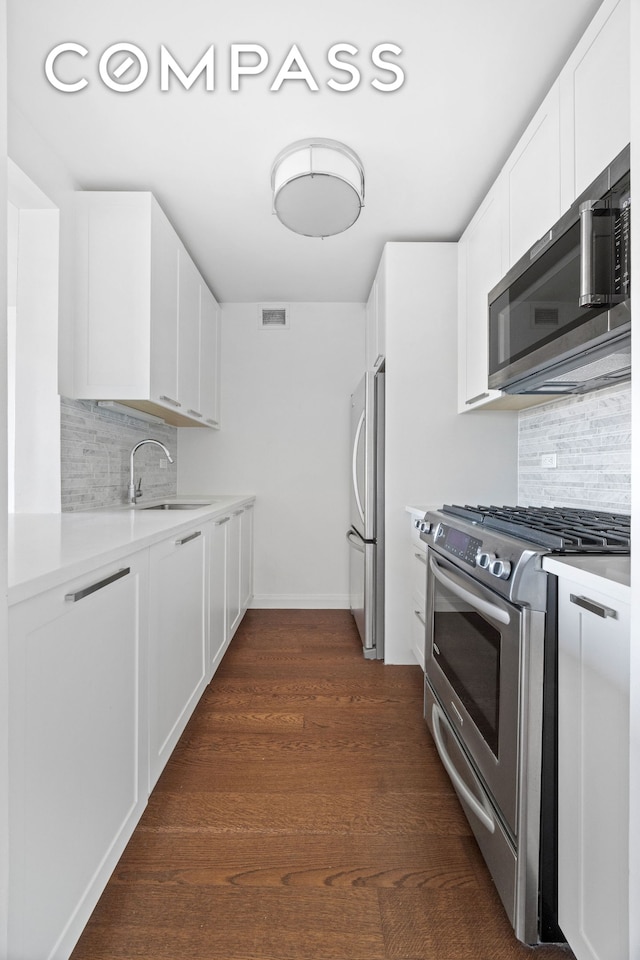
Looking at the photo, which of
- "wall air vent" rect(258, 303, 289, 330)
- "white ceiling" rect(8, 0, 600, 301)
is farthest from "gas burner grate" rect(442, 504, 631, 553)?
"wall air vent" rect(258, 303, 289, 330)

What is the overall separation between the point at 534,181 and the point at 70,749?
7.28 feet

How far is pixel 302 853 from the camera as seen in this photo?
142 cm

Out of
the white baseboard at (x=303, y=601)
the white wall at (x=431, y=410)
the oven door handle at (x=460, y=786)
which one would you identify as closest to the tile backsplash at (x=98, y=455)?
the white baseboard at (x=303, y=601)

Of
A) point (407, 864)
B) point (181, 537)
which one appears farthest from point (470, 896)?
point (181, 537)

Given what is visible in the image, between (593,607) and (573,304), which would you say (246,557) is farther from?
(593,607)

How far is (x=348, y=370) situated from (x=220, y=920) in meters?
3.46

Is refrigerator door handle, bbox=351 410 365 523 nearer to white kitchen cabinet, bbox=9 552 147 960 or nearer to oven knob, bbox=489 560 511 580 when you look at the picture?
oven knob, bbox=489 560 511 580

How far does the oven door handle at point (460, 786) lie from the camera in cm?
129

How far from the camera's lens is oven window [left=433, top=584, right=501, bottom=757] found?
131 centimetres

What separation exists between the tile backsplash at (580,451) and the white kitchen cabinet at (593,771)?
102cm

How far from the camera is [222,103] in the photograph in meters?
1.86

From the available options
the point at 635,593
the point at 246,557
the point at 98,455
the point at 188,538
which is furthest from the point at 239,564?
the point at 635,593

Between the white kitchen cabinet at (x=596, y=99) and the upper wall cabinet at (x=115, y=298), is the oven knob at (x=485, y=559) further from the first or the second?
the upper wall cabinet at (x=115, y=298)

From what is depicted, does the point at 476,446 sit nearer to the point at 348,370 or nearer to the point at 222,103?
the point at 348,370
